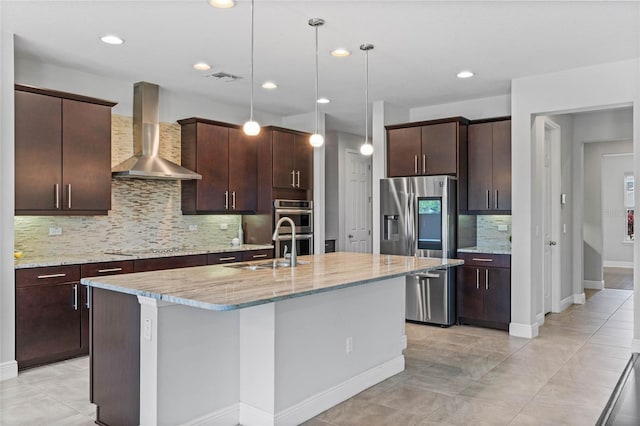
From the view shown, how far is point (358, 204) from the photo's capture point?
8820 millimetres

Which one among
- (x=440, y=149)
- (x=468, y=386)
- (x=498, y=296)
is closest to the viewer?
(x=468, y=386)

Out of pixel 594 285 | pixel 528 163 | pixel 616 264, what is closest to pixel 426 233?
pixel 528 163

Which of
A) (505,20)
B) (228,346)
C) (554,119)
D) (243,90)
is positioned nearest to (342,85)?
(243,90)

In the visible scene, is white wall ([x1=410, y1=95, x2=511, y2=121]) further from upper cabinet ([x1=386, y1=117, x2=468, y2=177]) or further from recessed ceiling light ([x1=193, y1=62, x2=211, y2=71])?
recessed ceiling light ([x1=193, y1=62, x2=211, y2=71])

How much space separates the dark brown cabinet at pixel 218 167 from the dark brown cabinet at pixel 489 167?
273cm

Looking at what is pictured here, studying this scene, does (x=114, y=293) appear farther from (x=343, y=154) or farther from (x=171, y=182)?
(x=343, y=154)

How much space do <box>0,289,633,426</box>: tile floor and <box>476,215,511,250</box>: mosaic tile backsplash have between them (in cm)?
120

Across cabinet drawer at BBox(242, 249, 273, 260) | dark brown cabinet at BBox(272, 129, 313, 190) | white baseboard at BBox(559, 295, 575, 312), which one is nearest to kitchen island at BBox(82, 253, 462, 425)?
cabinet drawer at BBox(242, 249, 273, 260)

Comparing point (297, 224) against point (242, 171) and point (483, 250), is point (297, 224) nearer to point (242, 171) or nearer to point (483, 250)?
point (242, 171)

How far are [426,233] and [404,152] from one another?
3.56 ft

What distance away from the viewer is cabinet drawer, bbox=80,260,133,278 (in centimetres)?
426

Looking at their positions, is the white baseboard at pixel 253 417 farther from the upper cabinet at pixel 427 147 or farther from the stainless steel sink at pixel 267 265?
the upper cabinet at pixel 427 147

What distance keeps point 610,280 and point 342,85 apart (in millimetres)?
6888

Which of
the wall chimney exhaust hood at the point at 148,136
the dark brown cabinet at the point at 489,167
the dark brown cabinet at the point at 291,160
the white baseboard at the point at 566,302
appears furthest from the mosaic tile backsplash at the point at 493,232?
the wall chimney exhaust hood at the point at 148,136
